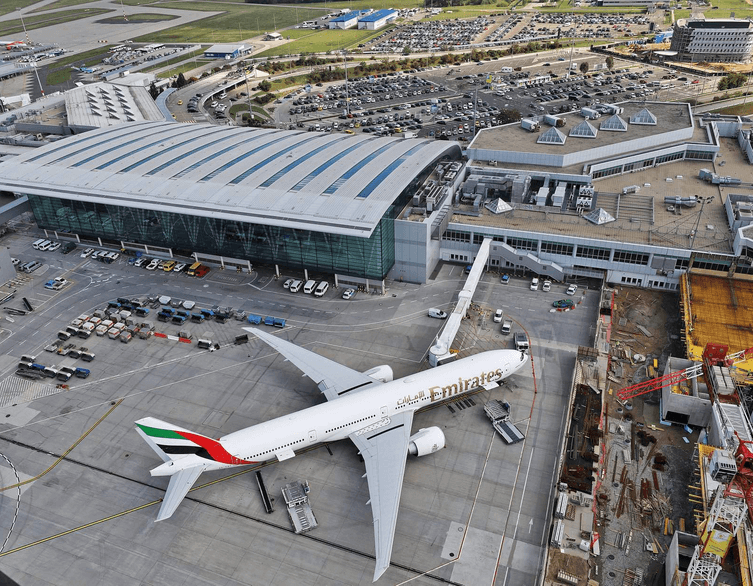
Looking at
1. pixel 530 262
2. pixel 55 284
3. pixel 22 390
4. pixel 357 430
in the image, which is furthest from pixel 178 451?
pixel 530 262

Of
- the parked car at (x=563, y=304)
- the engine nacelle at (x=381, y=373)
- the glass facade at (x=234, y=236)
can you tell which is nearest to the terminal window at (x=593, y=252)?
the parked car at (x=563, y=304)

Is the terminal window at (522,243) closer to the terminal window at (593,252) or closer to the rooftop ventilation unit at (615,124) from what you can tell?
the terminal window at (593,252)

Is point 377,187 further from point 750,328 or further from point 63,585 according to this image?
point 63,585

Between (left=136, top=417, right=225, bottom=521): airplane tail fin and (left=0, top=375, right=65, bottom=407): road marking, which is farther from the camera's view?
(left=0, top=375, right=65, bottom=407): road marking

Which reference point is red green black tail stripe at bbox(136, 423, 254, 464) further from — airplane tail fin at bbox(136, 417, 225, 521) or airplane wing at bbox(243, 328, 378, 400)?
airplane wing at bbox(243, 328, 378, 400)

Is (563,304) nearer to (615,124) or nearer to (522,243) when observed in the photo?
(522,243)

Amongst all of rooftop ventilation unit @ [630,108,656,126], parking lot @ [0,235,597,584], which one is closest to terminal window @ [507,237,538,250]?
parking lot @ [0,235,597,584]

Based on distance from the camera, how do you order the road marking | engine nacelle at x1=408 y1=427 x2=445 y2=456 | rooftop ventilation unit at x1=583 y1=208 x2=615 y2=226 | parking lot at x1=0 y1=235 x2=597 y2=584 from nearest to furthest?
parking lot at x1=0 y1=235 x2=597 y2=584 < engine nacelle at x1=408 y1=427 x2=445 y2=456 < the road marking < rooftop ventilation unit at x1=583 y1=208 x2=615 y2=226
